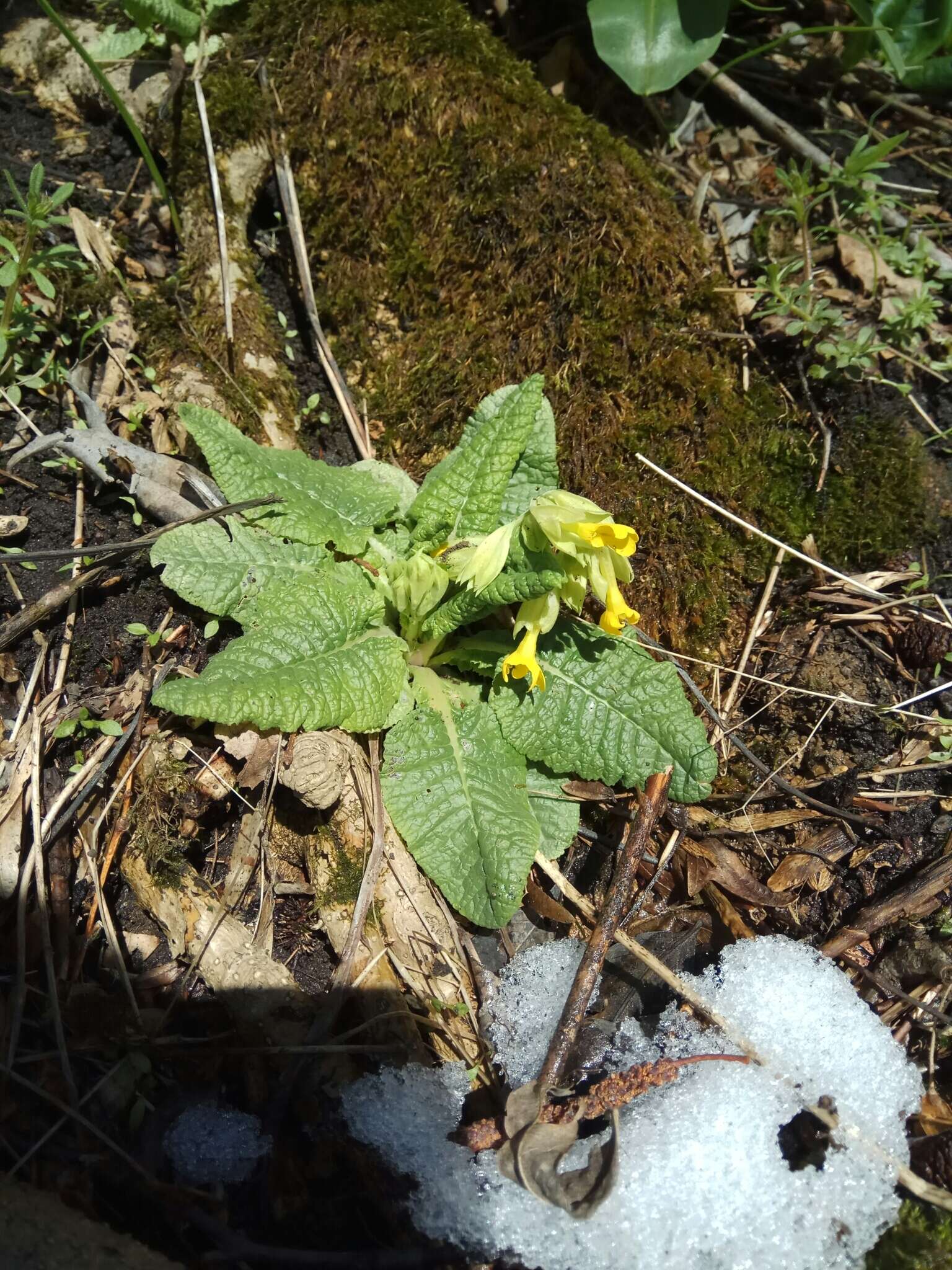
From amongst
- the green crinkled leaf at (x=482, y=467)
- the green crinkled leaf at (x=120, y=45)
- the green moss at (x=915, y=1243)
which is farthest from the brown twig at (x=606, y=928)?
the green crinkled leaf at (x=120, y=45)

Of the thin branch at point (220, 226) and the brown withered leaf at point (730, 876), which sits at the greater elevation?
the thin branch at point (220, 226)

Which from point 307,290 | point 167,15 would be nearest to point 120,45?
point 167,15

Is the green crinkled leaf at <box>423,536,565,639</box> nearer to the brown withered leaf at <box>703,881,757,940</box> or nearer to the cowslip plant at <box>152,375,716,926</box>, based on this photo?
the cowslip plant at <box>152,375,716,926</box>

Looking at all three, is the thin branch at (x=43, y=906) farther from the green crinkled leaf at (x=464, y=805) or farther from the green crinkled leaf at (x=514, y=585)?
the green crinkled leaf at (x=514, y=585)

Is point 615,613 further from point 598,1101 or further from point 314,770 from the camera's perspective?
point 598,1101

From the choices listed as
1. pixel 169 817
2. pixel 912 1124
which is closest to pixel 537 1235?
pixel 912 1124
